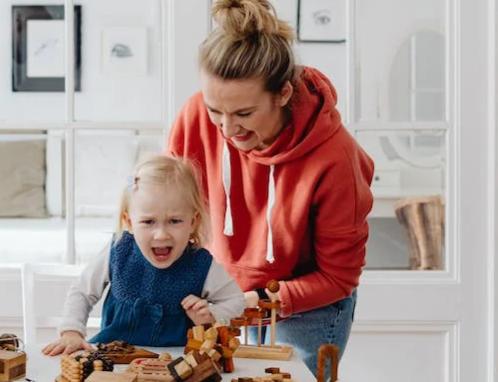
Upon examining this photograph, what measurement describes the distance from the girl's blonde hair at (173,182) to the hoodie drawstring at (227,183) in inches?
8.0

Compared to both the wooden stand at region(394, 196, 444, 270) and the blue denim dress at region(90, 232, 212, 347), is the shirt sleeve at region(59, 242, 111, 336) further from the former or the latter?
the wooden stand at region(394, 196, 444, 270)

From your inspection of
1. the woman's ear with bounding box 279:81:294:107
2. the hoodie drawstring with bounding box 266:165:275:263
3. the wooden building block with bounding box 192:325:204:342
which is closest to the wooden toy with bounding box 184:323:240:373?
the wooden building block with bounding box 192:325:204:342

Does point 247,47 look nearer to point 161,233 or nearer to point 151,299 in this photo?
point 161,233

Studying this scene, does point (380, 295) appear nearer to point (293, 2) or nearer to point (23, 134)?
point (293, 2)

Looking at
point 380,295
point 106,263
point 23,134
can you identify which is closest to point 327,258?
point 106,263

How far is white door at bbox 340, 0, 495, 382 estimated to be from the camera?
2.61 metres

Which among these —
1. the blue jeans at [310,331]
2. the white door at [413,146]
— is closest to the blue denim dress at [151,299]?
the blue jeans at [310,331]

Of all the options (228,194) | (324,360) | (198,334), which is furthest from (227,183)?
(324,360)

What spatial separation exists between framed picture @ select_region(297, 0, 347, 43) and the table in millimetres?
1268

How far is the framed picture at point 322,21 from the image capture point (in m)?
2.65

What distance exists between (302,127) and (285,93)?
0.09 meters

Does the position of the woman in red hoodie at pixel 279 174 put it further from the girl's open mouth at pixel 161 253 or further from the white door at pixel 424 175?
the white door at pixel 424 175

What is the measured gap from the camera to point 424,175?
2689 mm

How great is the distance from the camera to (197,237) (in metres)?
1.71
